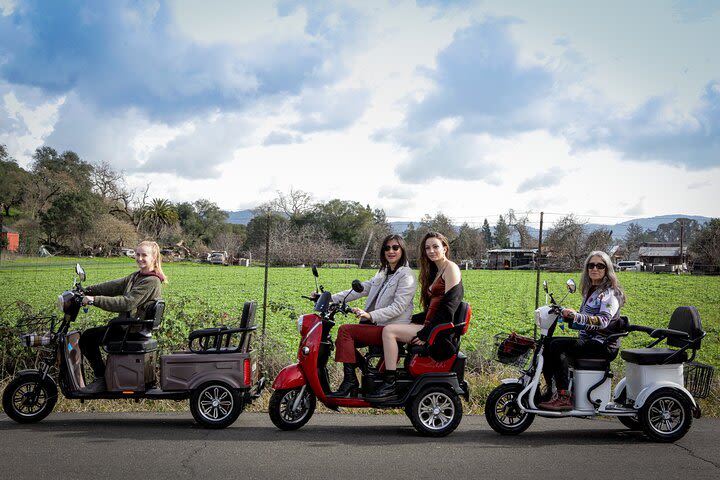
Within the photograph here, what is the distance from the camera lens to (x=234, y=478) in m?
4.73

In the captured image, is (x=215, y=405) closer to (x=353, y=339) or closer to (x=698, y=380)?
(x=353, y=339)

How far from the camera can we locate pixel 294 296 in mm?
22031

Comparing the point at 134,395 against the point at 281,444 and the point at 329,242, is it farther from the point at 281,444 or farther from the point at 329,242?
the point at 329,242

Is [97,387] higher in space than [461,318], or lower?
lower

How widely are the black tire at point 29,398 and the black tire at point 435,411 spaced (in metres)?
3.53

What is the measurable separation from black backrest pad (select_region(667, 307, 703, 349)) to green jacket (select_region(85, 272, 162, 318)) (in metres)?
5.04

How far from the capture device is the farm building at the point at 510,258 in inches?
536

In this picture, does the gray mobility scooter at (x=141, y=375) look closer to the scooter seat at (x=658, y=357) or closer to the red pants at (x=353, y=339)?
the red pants at (x=353, y=339)

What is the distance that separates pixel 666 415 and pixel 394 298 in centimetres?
266

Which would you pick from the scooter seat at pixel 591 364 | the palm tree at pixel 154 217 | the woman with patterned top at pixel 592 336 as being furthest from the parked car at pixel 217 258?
the scooter seat at pixel 591 364

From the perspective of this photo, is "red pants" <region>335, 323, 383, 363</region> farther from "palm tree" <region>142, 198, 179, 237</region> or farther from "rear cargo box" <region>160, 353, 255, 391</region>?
"palm tree" <region>142, 198, 179, 237</region>

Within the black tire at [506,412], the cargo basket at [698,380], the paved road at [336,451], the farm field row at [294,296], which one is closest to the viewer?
the paved road at [336,451]

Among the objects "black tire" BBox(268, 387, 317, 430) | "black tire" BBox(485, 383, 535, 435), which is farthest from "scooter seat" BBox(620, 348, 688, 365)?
"black tire" BBox(268, 387, 317, 430)

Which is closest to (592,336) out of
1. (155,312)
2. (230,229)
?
(155,312)
